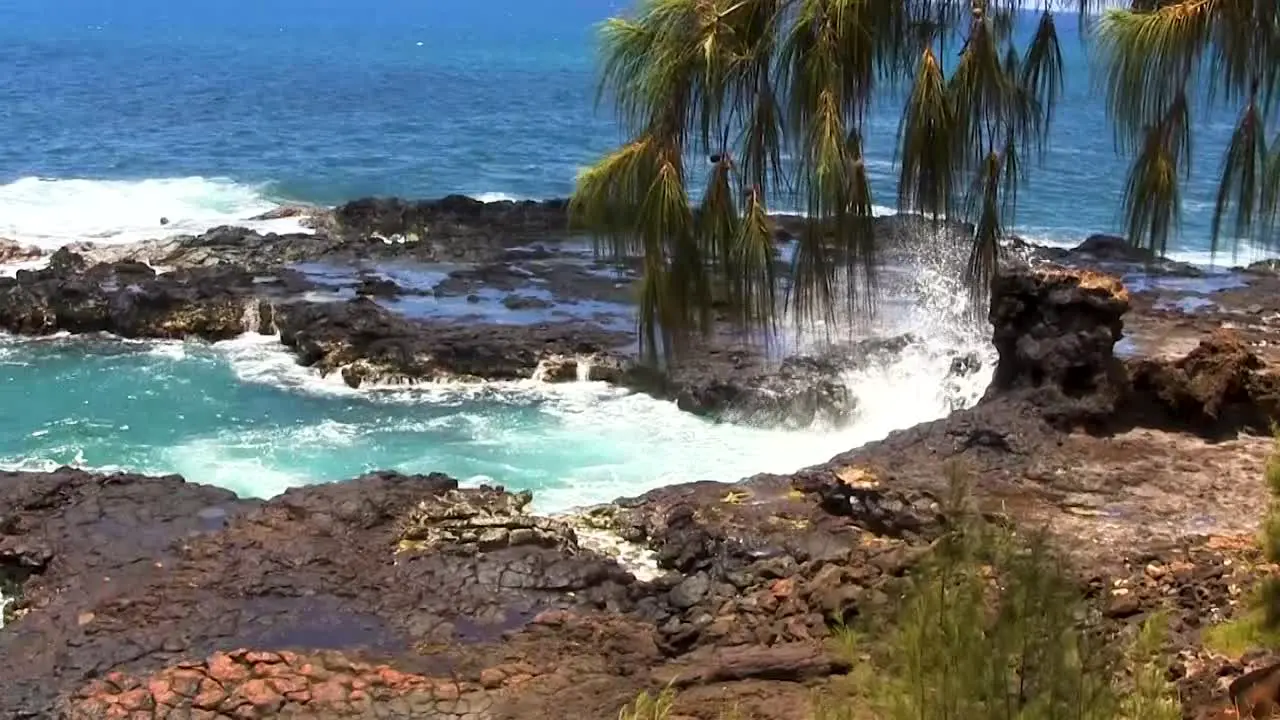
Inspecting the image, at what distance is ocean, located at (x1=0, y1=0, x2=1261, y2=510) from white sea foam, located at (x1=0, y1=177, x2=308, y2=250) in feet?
0.45

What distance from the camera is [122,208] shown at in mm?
34438

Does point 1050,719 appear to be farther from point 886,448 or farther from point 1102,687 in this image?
point 886,448

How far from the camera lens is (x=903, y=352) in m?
18.5

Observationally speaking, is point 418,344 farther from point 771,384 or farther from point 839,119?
point 839,119

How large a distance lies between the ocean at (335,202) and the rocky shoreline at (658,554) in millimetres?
1435

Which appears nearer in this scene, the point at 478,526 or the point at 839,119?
the point at 839,119

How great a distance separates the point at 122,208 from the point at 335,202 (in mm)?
6319

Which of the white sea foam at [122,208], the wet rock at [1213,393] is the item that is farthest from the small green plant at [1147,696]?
the white sea foam at [122,208]

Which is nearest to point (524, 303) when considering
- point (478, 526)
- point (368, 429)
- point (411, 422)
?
point (411, 422)

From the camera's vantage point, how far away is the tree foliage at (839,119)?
17.4 feet

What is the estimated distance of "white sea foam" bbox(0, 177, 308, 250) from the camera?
3059 cm

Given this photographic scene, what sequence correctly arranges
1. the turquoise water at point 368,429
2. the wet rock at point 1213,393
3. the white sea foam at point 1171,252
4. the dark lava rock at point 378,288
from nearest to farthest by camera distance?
the wet rock at point 1213,393 < the turquoise water at point 368,429 < the dark lava rock at point 378,288 < the white sea foam at point 1171,252

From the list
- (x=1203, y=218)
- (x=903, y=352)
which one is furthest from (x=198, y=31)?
(x=903, y=352)

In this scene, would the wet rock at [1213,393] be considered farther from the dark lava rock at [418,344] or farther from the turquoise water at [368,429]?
the dark lava rock at [418,344]
